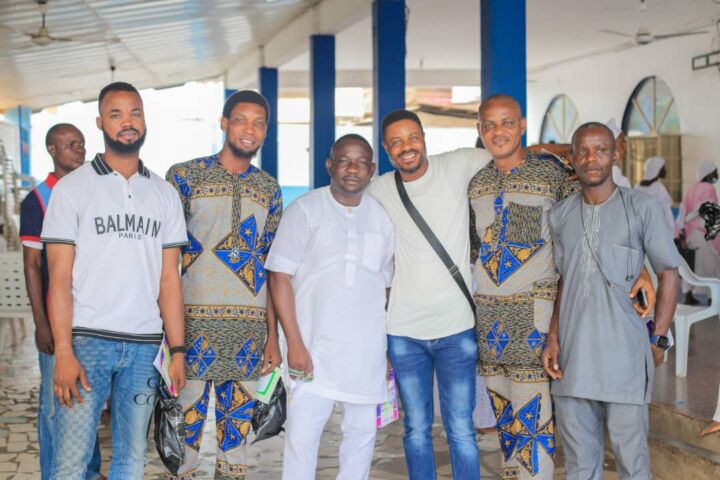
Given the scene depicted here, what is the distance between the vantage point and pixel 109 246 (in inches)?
111

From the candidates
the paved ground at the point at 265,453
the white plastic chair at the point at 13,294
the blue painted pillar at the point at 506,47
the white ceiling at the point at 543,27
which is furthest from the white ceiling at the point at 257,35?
the paved ground at the point at 265,453

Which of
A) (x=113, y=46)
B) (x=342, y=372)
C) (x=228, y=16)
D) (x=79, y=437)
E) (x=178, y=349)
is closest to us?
(x=79, y=437)

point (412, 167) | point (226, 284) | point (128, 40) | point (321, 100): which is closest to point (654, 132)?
point (321, 100)

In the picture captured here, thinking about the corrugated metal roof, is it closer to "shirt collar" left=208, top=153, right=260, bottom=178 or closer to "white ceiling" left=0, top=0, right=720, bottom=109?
"white ceiling" left=0, top=0, right=720, bottom=109

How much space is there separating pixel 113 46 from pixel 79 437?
10.9 m

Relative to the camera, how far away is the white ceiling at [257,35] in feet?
34.8

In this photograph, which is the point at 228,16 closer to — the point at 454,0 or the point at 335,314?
the point at 454,0

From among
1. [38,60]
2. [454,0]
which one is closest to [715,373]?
[454,0]

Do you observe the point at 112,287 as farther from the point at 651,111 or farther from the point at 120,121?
the point at 651,111

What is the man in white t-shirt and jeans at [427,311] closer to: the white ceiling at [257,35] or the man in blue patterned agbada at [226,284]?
the man in blue patterned agbada at [226,284]

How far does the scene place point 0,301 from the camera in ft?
21.5

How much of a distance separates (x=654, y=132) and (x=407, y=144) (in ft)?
37.5

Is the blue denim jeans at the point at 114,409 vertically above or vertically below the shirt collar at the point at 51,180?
below

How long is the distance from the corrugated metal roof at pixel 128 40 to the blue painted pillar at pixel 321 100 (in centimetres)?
62
